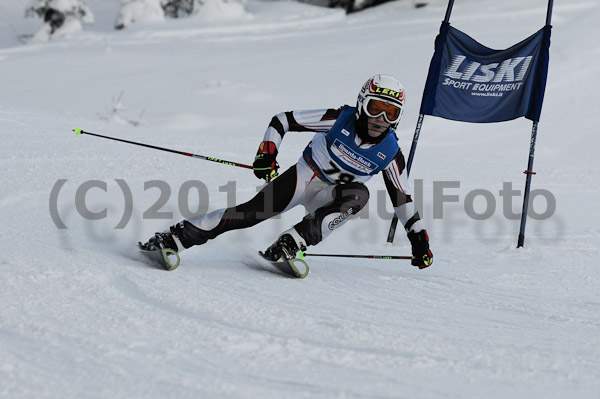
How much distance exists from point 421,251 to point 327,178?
2.45 feet

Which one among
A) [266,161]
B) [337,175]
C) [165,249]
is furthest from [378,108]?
[165,249]

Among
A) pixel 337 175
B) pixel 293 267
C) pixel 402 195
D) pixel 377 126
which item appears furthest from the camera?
pixel 402 195

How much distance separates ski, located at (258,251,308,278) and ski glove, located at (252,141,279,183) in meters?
0.53

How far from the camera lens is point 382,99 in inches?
161

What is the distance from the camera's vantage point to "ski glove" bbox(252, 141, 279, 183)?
418 cm

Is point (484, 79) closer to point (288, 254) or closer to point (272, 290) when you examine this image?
point (288, 254)

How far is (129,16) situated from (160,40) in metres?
2.55

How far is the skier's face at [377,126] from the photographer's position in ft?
13.5

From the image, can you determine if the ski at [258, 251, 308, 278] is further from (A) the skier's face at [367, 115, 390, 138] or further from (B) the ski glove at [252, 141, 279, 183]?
(A) the skier's face at [367, 115, 390, 138]

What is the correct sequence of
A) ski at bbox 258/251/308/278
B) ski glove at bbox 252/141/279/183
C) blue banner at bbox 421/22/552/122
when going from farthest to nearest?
blue banner at bbox 421/22/552/122
ski glove at bbox 252/141/279/183
ski at bbox 258/251/308/278

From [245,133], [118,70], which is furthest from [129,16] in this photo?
[245,133]

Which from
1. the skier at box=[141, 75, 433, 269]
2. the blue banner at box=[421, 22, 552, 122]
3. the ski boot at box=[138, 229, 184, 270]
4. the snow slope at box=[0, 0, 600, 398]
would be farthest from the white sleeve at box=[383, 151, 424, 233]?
the ski boot at box=[138, 229, 184, 270]

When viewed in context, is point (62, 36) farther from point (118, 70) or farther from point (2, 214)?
point (2, 214)

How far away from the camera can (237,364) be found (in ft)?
8.22
